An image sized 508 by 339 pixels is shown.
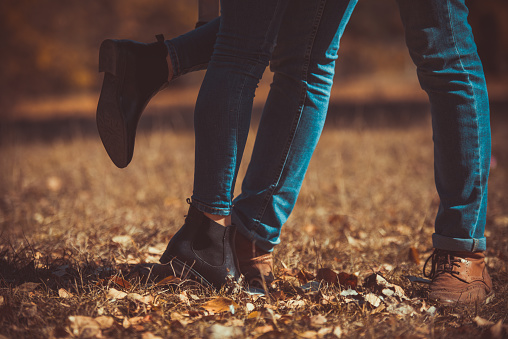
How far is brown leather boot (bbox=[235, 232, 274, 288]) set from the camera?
1.56 meters

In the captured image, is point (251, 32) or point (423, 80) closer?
point (251, 32)

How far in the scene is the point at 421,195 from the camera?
10.8 ft

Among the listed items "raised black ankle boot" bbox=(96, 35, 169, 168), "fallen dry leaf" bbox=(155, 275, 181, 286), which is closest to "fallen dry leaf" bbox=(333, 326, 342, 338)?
"fallen dry leaf" bbox=(155, 275, 181, 286)

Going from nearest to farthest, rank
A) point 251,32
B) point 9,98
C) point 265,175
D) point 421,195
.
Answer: point 251,32 < point 265,175 < point 421,195 < point 9,98

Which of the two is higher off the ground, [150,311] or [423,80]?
[423,80]

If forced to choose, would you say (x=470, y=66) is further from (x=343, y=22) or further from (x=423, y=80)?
(x=343, y=22)

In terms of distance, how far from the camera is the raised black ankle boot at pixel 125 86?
4.42ft

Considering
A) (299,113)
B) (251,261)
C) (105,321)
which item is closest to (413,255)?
(251,261)

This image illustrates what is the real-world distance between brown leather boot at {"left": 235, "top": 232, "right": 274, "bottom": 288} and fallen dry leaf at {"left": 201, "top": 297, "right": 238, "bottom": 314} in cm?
19

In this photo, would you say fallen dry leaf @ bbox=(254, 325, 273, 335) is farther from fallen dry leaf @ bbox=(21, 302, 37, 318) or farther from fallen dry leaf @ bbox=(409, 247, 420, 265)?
fallen dry leaf @ bbox=(409, 247, 420, 265)

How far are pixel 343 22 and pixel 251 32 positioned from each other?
14.3 inches

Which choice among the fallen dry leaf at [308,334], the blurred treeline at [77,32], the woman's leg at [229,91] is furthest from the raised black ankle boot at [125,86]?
the blurred treeline at [77,32]

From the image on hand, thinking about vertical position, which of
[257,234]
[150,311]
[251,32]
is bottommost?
[150,311]

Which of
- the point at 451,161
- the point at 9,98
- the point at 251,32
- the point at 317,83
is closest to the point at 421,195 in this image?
the point at 451,161
